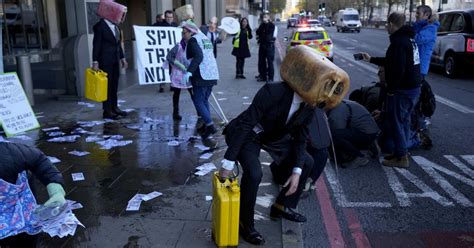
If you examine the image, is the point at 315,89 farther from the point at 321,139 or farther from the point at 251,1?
the point at 251,1

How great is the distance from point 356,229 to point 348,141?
174 cm

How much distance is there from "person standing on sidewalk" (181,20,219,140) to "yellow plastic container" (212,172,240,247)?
321 centimetres

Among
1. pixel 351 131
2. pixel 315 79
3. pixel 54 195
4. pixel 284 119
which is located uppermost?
pixel 315 79

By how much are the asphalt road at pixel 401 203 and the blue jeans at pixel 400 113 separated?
0.33m

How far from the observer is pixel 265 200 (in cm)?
456

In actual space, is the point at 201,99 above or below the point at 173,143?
above

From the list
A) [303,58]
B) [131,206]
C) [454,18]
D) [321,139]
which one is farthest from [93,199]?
[454,18]

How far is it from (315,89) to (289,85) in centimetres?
29

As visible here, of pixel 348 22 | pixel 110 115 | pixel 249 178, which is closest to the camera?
pixel 249 178

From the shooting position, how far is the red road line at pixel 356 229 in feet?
12.5

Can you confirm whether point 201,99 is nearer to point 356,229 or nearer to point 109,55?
point 109,55

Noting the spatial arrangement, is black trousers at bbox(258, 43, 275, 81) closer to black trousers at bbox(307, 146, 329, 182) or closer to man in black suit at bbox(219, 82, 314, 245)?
black trousers at bbox(307, 146, 329, 182)

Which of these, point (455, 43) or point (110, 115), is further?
point (455, 43)

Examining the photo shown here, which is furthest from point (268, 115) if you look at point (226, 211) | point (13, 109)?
point (13, 109)
